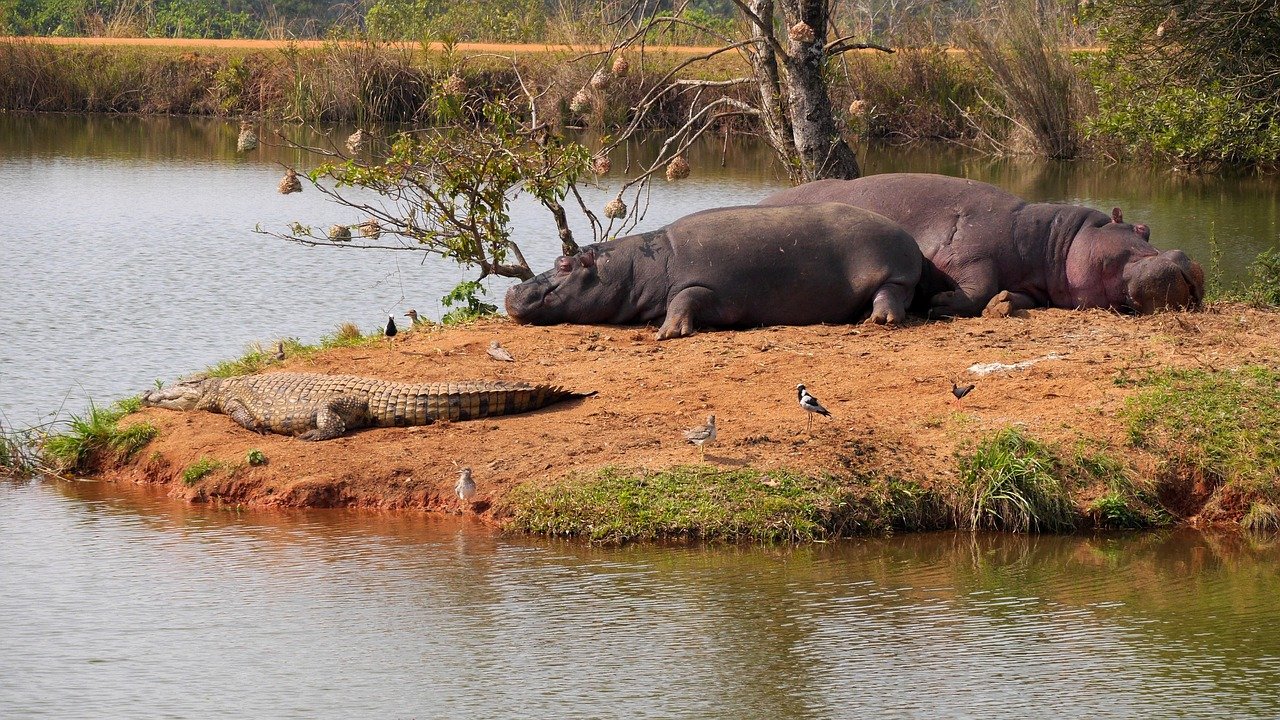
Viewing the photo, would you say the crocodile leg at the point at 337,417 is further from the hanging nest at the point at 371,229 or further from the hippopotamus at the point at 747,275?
the hanging nest at the point at 371,229

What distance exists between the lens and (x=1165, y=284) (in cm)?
1043

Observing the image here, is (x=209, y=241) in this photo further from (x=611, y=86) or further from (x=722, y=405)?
(x=611, y=86)

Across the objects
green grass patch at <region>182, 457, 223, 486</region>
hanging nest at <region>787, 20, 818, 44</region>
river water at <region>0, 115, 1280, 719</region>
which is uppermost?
hanging nest at <region>787, 20, 818, 44</region>

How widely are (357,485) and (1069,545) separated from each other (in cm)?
362

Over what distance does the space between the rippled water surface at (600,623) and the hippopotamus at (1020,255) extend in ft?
10.8

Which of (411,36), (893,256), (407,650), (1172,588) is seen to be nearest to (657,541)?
(407,650)

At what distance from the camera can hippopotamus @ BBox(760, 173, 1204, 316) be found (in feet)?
34.7

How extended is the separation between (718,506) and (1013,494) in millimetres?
1470

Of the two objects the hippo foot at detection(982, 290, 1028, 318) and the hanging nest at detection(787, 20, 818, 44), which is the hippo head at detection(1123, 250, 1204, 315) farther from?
the hanging nest at detection(787, 20, 818, 44)

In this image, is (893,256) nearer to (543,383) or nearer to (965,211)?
(965,211)

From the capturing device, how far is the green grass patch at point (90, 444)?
880 cm

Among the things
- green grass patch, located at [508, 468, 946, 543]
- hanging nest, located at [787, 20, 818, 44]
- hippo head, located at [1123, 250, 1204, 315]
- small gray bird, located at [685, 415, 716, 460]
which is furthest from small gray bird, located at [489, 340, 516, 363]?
hippo head, located at [1123, 250, 1204, 315]

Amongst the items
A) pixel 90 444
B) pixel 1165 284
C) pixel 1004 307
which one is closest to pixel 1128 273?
pixel 1165 284

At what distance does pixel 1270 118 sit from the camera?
1532 cm
